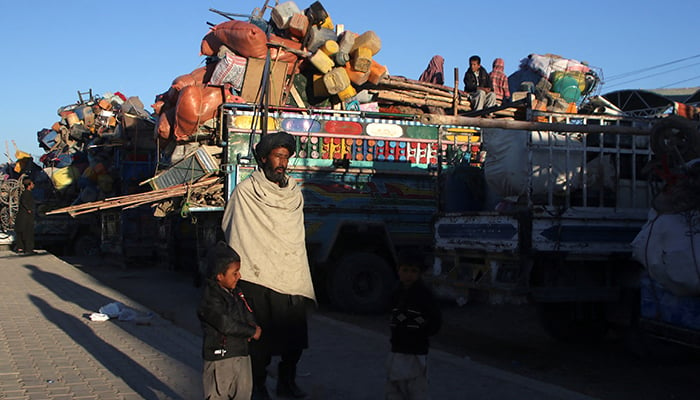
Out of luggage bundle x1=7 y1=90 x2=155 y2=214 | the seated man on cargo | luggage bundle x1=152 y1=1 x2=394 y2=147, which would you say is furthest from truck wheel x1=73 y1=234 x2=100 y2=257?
the seated man on cargo

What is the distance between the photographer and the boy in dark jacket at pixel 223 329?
3463 millimetres

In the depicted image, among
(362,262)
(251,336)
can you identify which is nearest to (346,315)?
(362,262)

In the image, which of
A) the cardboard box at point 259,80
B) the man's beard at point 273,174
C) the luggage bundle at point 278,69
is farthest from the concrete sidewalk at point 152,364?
the cardboard box at point 259,80

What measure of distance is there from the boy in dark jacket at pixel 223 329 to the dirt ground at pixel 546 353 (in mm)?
3169

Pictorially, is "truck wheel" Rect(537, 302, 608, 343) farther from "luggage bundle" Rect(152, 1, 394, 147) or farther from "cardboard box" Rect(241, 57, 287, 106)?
"cardboard box" Rect(241, 57, 287, 106)

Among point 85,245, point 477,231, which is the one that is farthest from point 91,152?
point 477,231

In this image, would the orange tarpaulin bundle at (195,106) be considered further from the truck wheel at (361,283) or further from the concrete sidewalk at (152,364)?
the truck wheel at (361,283)

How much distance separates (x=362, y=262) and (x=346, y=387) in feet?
13.4

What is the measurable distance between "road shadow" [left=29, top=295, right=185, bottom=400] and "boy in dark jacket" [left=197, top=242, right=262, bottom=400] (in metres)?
1.28

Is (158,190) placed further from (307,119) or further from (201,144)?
(307,119)

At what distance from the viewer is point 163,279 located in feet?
44.1

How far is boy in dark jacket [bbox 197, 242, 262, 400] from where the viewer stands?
3.46 metres

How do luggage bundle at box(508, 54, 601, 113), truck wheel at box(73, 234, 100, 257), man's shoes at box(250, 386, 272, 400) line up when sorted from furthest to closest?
truck wheel at box(73, 234, 100, 257) < luggage bundle at box(508, 54, 601, 113) < man's shoes at box(250, 386, 272, 400)

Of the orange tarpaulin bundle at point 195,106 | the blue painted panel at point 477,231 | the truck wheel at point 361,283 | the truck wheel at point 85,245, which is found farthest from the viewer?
the truck wheel at point 85,245
